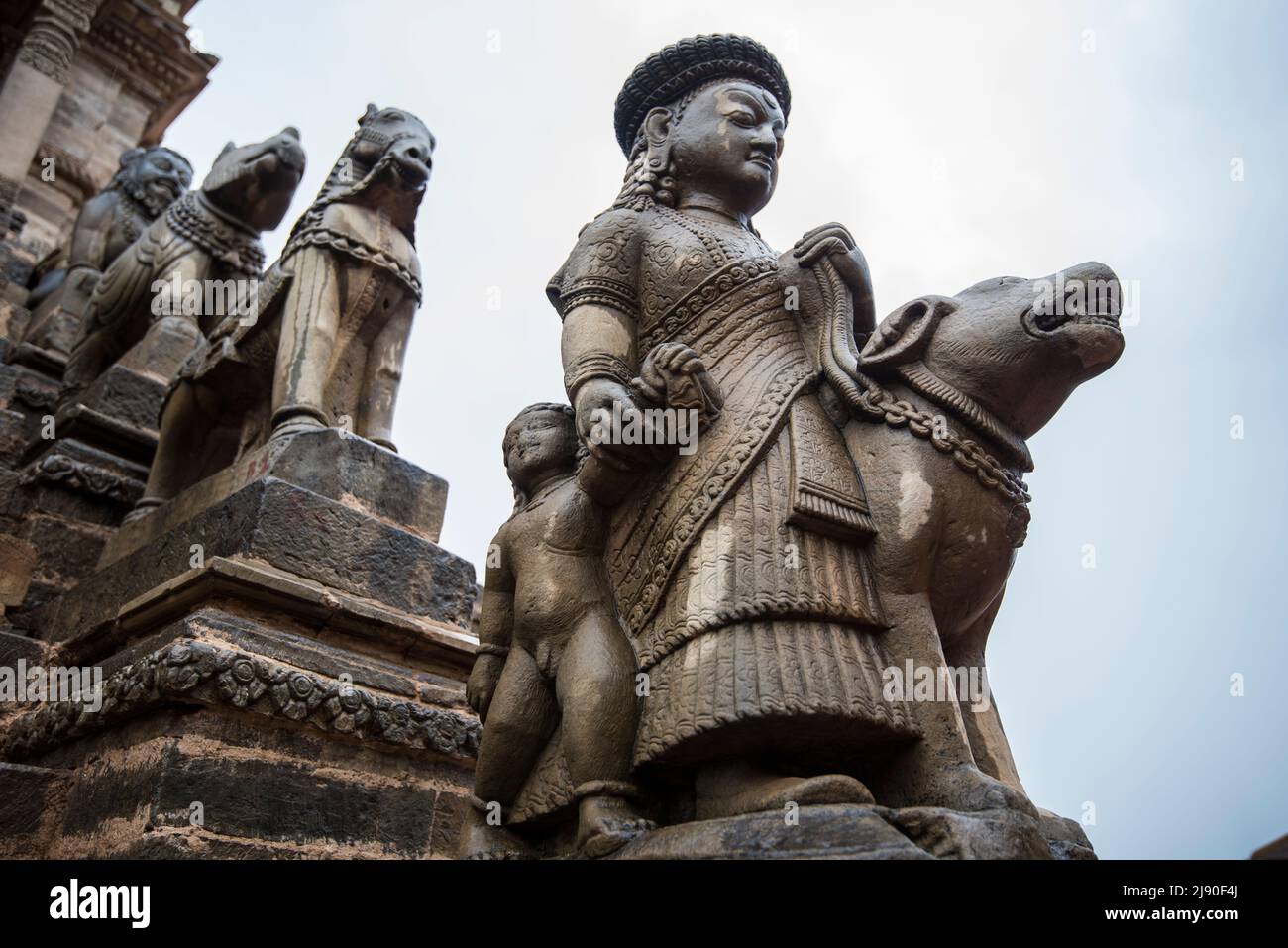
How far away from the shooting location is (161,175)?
9.17 m

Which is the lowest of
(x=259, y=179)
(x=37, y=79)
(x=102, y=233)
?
(x=259, y=179)

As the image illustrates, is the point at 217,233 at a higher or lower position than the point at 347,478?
higher

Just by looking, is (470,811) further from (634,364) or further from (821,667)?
(634,364)

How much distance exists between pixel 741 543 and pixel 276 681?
6.92 feet

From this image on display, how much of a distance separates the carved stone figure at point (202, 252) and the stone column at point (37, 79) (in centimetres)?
506

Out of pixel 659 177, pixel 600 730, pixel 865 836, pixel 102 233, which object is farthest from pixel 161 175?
pixel 865 836

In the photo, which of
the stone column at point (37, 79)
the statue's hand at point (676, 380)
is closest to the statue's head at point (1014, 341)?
the statue's hand at point (676, 380)

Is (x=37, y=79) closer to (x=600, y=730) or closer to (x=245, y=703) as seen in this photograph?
(x=245, y=703)

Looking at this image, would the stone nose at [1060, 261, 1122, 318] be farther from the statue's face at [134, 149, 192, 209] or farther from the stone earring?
the statue's face at [134, 149, 192, 209]

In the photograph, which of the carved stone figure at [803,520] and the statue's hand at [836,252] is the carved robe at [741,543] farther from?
the statue's hand at [836,252]

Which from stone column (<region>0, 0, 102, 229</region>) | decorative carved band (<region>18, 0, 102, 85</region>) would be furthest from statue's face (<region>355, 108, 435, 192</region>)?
decorative carved band (<region>18, 0, 102, 85</region>)

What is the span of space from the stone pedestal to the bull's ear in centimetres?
238

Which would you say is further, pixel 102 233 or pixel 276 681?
pixel 102 233
